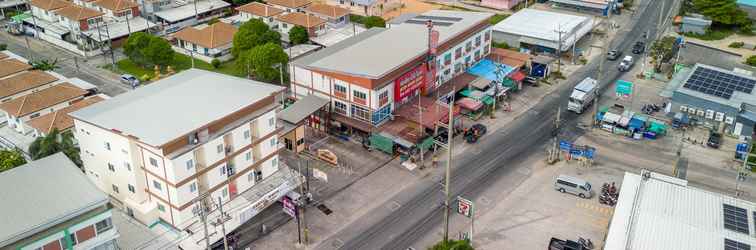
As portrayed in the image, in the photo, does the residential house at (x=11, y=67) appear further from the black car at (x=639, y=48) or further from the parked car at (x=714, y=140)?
the black car at (x=639, y=48)

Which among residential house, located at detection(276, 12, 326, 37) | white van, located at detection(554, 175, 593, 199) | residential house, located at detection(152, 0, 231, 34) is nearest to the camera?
white van, located at detection(554, 175, 593, 199)

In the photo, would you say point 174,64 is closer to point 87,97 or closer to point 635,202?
point 87,97

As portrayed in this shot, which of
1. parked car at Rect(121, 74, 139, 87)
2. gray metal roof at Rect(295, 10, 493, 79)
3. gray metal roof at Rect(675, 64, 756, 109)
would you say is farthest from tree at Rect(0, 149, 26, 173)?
gray metal roof at Rect(675, 64, 756, 109)

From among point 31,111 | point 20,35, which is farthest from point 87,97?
point 20,35

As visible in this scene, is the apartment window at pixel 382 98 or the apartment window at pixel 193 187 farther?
the apartment window at pixel 382 98

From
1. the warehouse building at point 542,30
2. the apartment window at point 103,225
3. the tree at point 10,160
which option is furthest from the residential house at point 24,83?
the warehouse building at point 542,30

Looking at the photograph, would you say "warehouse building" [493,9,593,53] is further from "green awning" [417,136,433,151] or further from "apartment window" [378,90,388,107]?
"green awning" [417,136,433,151]
